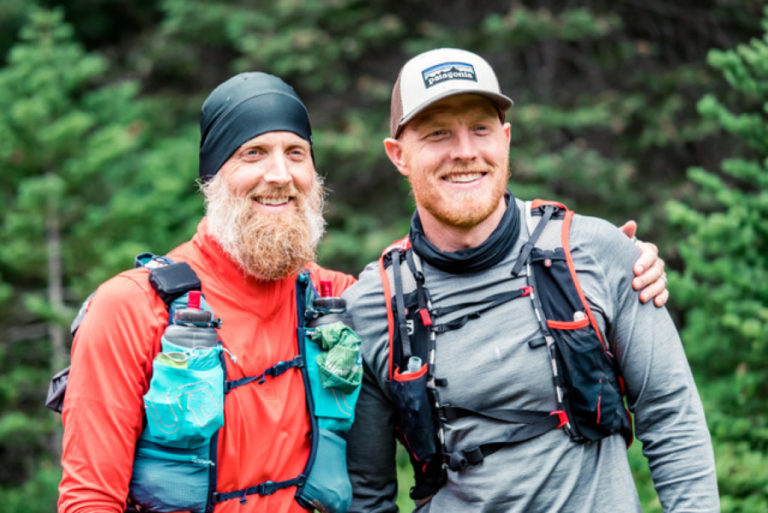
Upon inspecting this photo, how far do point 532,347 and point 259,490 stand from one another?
46.7 inches

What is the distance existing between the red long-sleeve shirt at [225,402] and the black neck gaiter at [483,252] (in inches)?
27.6

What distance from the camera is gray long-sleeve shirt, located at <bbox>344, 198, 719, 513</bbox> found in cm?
279

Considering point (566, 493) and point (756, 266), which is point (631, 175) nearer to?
point (756, 266)


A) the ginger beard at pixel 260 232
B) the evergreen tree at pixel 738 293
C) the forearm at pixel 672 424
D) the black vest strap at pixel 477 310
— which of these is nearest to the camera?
the forearm at pixel 672 424

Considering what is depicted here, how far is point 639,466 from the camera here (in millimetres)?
5203

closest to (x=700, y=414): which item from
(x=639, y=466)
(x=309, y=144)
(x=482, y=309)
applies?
(x=482, y=309)

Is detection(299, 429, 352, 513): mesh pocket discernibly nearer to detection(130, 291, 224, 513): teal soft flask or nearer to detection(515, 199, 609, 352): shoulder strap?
detection(130, 291, 224, 513): teal soft flask

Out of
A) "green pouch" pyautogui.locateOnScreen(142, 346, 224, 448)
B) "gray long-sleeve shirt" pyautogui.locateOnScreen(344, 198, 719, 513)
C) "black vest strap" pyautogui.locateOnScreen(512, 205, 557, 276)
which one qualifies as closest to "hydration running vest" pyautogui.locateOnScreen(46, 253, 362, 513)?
"green pouch" pyautogui.locateOnScreen(142, 346, 224, 448)

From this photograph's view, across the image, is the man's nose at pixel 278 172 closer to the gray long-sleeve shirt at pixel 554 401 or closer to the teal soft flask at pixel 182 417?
the teal soft flask at pixel 182 417

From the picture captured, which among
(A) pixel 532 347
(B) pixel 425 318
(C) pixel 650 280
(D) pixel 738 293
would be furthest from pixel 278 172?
(D) pixel 738 293

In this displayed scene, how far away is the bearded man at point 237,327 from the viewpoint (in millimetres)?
2805

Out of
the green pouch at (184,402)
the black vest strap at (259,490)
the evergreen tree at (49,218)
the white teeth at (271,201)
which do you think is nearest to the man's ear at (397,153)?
the white teeth at (271,201)

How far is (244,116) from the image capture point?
10.8ft

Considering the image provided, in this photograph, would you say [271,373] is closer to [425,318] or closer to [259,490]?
[259,490]
